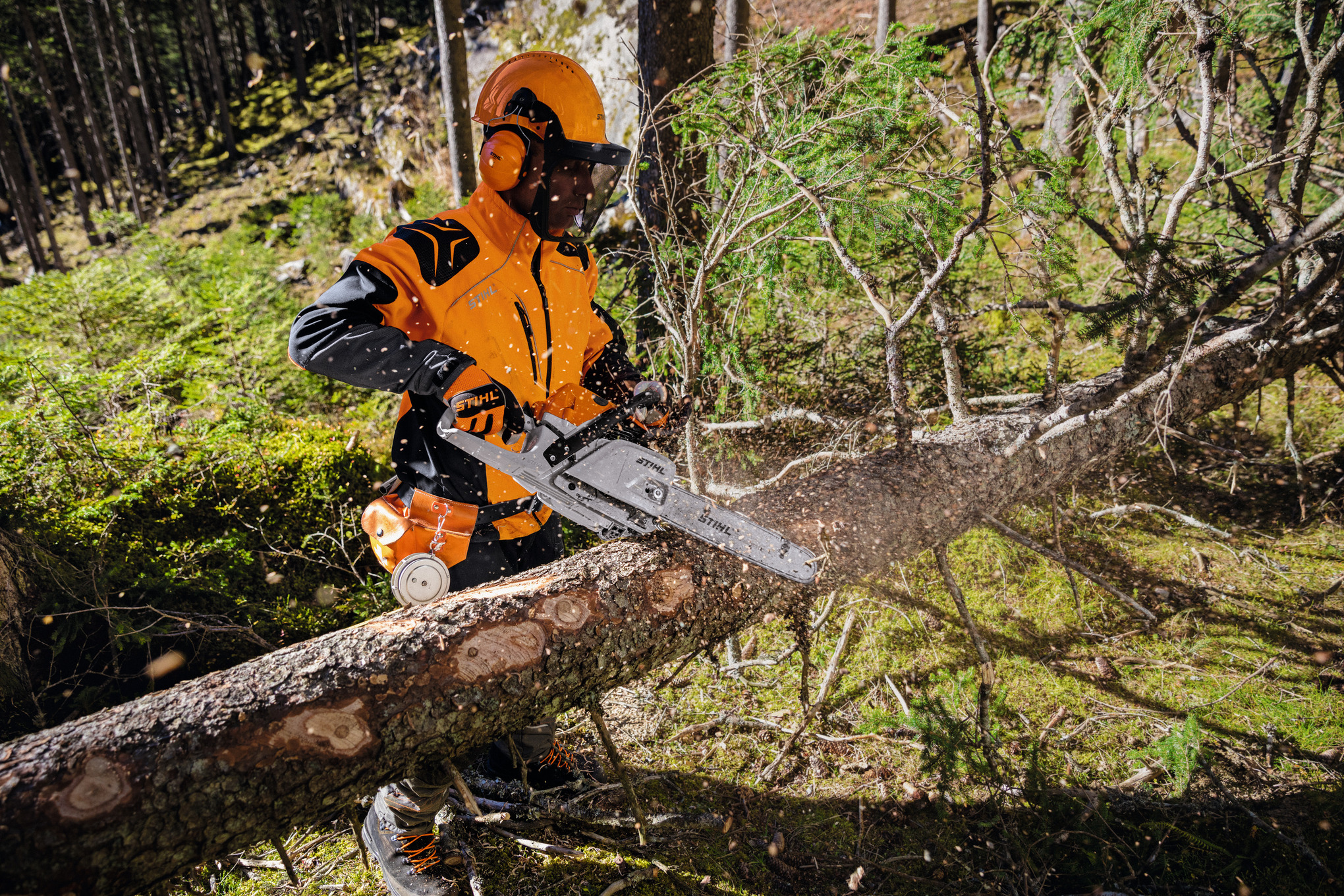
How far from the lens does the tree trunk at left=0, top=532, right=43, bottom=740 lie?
7.59ft

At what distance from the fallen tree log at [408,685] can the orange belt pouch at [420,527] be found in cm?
28

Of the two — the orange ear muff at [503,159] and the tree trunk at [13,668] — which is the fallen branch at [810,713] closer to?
→ the orange ear muff at [503,159]

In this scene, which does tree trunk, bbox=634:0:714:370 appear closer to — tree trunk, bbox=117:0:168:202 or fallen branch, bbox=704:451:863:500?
fallen branch, bbox=704:451:863:500

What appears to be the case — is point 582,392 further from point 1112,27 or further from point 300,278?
point 300,278

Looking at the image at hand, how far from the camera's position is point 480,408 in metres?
1.62

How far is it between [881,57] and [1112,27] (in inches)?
44.7

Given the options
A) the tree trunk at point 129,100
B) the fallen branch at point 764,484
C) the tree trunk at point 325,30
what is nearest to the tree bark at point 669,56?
the fallen branch at point 764,484

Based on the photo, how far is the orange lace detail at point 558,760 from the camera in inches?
92.0

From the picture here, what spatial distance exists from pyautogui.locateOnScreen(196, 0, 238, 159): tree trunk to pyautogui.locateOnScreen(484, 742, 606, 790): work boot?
2611 cm

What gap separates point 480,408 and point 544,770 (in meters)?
1.55

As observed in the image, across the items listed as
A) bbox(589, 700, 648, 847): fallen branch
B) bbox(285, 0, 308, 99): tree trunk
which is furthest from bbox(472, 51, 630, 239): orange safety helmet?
bbox(285, 0, 308, 99): tree trunk

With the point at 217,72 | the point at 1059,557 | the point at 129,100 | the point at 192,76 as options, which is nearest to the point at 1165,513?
the point at 1059,557

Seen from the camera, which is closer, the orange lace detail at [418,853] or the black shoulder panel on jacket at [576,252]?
the orange lace detail at [418,853]

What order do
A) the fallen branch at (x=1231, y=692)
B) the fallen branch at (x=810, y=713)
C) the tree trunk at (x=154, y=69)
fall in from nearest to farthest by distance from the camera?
the fallen branch at (x=810, y=713)
the fallen branch at (x=1231, y=692)
the tree trunk at (x=154, y=69)
